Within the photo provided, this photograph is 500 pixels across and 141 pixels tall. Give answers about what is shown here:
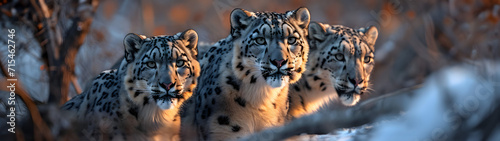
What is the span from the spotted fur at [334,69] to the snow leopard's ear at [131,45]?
1.52m

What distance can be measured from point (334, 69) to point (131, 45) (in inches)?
67.8

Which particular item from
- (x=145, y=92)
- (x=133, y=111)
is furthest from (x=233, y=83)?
(x=133, y=111)

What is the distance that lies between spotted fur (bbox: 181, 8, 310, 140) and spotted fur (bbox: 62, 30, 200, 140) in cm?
30

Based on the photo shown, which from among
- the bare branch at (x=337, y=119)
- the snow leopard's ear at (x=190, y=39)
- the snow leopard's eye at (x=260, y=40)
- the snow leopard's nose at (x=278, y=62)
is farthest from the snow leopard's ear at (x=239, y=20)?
the bare branch at (x=337, y=119)

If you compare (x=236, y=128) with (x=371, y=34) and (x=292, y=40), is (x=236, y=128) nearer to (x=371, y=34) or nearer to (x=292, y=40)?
(x=292, y=40)

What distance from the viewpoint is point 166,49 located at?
3828mm

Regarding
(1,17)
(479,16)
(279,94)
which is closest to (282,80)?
(279,94)

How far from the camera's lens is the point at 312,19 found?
332 inches

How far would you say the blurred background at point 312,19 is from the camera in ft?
18.0

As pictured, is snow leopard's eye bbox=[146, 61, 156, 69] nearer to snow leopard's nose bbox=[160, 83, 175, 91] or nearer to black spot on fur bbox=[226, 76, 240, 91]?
snow leopard's nose bbox=[160, 83, 175, 91]

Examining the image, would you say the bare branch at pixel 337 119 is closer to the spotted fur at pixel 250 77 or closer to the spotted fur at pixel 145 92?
the spotted fur at pixel 250 77

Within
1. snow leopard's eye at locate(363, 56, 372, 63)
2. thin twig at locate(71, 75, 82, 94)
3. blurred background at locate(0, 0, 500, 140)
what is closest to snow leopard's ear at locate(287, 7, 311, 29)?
snow leopard's eye at locate(363, 56, 372, 63)

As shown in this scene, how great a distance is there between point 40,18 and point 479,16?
19.5 ft

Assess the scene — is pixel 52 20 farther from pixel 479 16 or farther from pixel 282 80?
pixel 479 16
